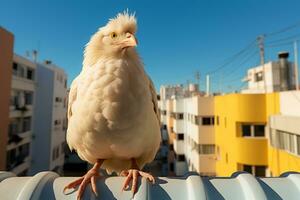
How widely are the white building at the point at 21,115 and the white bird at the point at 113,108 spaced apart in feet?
64.4

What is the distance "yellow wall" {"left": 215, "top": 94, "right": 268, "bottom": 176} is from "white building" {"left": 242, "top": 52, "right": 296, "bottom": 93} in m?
3.83

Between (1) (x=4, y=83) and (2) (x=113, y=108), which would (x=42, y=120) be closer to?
(1) (x=4, y=83)

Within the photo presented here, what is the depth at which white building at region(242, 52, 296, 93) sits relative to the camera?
19.8m

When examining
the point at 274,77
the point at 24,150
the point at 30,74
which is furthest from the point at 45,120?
the point at 274,77

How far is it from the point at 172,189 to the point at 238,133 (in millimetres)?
15300

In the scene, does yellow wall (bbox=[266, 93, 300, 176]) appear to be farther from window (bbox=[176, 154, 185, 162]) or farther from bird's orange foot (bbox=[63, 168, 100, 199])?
window (bbox=[176, 154, 185, 162])

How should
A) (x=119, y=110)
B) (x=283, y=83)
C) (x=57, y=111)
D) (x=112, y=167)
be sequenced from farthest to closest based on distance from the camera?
(x=57, y=111) → (x=283, y=83) → (x=112, y=167) → (x=119, y=110)

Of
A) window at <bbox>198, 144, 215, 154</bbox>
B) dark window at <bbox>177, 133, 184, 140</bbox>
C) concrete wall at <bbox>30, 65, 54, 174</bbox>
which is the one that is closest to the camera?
window at <bbox>198, 144, 215, 154</bbox>

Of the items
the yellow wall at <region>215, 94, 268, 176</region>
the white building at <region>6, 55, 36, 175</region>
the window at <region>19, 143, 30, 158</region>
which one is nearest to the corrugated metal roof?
the yellow wall at <region>215, 94, 268, 176</region>

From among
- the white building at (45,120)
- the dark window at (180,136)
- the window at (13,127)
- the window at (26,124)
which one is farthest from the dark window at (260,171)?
the window at (26,124)

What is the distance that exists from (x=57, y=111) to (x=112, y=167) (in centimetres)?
2589

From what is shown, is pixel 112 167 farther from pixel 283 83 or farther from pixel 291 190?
pixel 283 83

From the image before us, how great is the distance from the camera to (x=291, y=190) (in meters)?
1.67

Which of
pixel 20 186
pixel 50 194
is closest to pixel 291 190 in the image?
pixel 50 194
